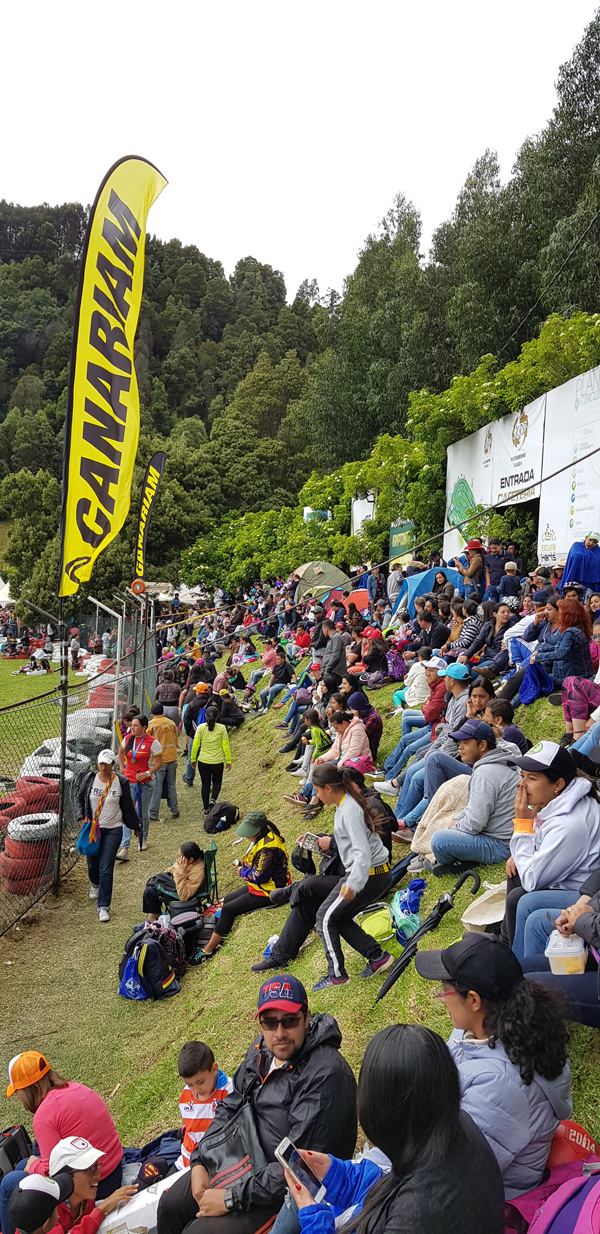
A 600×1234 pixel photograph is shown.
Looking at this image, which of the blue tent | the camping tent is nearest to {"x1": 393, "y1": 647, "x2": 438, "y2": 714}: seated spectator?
the blue tent

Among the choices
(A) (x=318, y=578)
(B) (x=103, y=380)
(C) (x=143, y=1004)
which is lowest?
(C) (x=143, y=1004)

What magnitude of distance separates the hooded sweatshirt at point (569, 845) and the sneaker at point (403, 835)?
2.90 metres

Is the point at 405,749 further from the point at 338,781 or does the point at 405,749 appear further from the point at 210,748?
the point at 338,781

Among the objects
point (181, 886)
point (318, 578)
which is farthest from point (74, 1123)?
point (318, 578)

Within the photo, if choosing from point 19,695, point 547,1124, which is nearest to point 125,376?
point 547,1124

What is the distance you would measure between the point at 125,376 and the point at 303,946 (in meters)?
5.79

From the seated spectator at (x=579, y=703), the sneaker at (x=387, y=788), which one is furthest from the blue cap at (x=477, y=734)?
the sneaker at (x=387, y=788)

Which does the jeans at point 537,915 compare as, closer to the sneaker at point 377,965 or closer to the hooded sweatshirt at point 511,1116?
the hooded sweatshirt at point 511,1116

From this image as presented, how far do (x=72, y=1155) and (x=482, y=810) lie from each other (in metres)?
2.87

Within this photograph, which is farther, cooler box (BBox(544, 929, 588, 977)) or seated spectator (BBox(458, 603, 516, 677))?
seated spectator (BBox(458, 603, 516, 677))

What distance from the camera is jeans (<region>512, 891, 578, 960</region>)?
3314 millimetres

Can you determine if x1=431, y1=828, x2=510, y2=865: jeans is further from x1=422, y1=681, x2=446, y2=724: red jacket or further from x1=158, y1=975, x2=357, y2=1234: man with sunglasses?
x1=422, y1=681, x2=446, y2=724: red jacket

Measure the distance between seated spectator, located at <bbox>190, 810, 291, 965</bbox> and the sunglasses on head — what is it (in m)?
3.27

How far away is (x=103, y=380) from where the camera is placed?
7.74m
